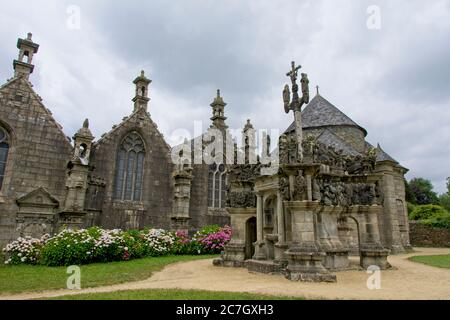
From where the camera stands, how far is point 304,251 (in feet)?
26.8

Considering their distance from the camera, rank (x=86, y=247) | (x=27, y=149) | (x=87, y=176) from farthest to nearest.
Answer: (x=87, y=176), (x=27, y=149), (x=86, y=247)

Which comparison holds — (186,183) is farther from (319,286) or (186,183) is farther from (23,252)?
(319,286)

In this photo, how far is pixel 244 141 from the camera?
22.3 meters

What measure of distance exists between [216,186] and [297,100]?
12.7 meters

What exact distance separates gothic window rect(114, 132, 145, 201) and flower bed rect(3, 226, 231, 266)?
3021 mm

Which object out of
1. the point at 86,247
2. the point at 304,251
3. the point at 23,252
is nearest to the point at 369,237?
the point at 304,251

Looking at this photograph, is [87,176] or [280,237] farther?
[87,176]

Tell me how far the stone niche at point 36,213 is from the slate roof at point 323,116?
735 inches

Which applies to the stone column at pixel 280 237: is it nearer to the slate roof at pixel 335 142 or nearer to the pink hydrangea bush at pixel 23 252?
the pink hydrangea bush at pixel 23 252

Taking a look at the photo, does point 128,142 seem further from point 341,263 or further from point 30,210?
point 341,263

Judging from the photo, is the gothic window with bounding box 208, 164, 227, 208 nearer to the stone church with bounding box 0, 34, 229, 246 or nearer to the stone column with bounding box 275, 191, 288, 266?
the stone church with bounding box 0, 34, 229, 246

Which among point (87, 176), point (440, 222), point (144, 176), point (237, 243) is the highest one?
point (144, 176)

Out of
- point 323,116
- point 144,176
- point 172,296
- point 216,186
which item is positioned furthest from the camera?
point 323,116
